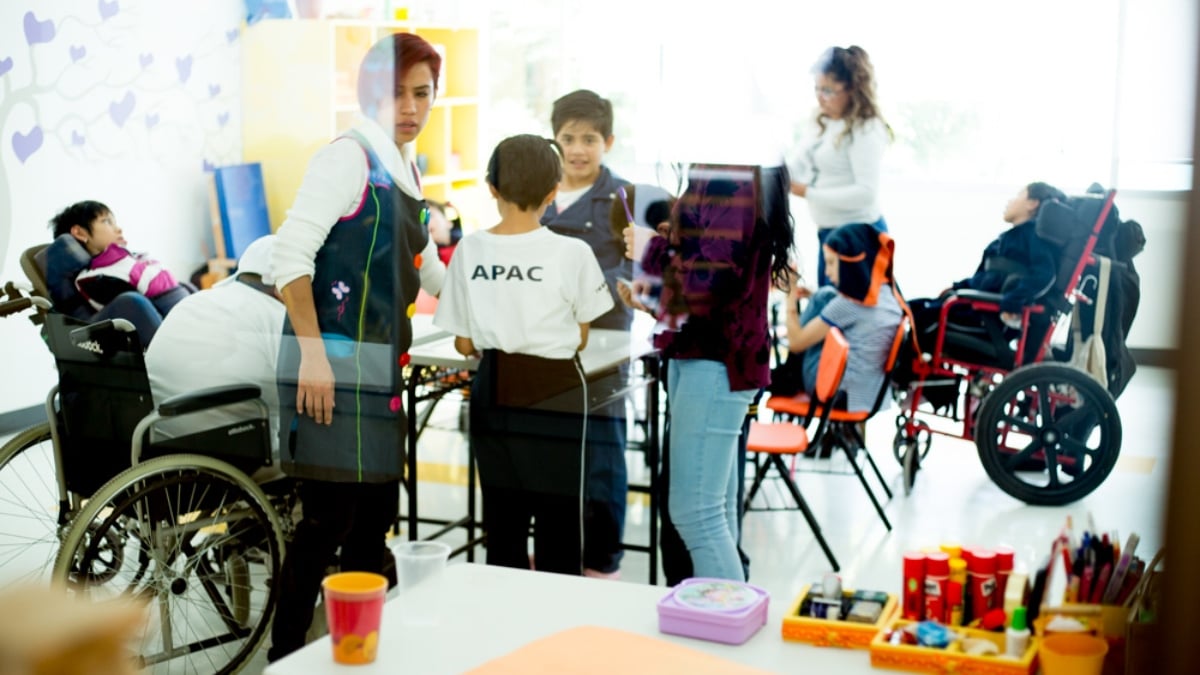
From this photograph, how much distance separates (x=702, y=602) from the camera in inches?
70.0

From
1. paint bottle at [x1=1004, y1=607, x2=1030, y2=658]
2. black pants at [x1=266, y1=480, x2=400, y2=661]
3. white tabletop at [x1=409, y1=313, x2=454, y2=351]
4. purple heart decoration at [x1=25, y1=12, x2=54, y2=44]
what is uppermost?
purple heart decoration at [x1=25, y1=12, x2=54, y2=44]

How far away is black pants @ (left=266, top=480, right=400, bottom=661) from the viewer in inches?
117

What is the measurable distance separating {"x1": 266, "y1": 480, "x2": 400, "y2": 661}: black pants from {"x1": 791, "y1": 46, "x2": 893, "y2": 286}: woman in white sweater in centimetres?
131

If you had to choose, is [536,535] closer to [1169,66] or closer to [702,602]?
[702,602]

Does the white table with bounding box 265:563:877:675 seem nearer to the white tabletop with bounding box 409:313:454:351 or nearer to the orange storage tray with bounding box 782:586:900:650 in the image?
the orange storage tray with bounding box 782:586:900:650

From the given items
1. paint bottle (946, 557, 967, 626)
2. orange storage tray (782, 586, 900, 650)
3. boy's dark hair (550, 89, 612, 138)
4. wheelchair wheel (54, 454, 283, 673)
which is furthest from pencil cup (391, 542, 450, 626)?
boy's dark hair (550, 89, 612, 138)

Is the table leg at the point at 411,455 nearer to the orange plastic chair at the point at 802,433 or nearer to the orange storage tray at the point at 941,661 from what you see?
the orange plastic chair at the point at 802,433

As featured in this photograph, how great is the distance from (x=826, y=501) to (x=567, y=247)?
3.30 ft

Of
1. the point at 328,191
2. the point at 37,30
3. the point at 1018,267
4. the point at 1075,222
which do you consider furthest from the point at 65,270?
the point at 1075,222

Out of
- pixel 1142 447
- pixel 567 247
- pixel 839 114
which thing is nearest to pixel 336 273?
pixel 567 247

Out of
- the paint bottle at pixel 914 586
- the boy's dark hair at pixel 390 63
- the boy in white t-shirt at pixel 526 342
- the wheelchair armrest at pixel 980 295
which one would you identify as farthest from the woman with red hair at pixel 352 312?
the paint bottle at pixel 914 586

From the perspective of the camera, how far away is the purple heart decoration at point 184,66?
2.90 metres

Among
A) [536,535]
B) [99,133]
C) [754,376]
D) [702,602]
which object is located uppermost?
[99,133]

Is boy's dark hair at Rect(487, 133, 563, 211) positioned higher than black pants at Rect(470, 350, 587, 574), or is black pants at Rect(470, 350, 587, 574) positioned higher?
boy's dark hair at Rect(487, 133, 563, 211)
